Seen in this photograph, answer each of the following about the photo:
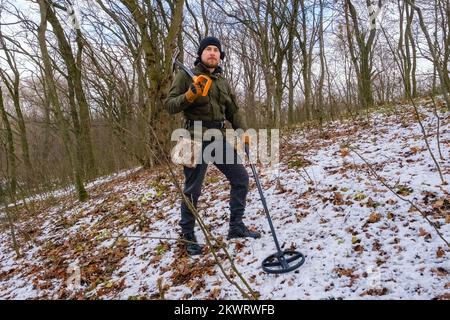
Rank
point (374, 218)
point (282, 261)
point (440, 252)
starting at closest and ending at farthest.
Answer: point (440, 252), point (282, 261), point (374, 218)

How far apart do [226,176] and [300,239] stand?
1054 mm

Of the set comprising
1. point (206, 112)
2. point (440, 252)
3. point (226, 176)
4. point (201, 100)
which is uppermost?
point (201, 100)

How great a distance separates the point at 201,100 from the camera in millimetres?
3350

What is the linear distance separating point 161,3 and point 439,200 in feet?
37.6

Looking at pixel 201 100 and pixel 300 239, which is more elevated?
pixel 201 100

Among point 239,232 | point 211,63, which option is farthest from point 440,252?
point 211,63

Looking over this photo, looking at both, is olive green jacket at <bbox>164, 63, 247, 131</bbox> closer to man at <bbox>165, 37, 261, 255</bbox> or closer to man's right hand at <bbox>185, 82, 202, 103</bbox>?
man at <bbox>165, 37, 261, 255</bbox>

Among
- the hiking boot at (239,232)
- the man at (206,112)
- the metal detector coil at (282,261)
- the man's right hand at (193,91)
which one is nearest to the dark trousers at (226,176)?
the man at (206,112)

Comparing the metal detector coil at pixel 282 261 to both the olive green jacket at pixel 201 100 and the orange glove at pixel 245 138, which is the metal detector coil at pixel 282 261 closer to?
the orange glove at pixel 245 138

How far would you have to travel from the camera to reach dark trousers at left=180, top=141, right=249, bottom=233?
345 centimetres

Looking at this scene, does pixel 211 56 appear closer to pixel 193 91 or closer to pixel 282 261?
pixel 193 91

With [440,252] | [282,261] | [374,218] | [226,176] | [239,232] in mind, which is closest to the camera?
[440,252]
